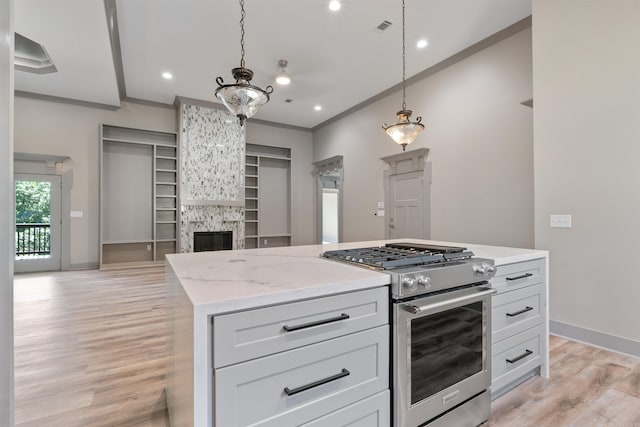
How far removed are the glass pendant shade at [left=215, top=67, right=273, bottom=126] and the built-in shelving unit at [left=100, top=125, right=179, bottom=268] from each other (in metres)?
4.49

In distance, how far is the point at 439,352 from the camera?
146 cm

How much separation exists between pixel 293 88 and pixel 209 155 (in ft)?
7.59

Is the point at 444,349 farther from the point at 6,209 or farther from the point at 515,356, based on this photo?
the point at 6,209

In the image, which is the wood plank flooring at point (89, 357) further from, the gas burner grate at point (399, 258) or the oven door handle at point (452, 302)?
the oven door handle at point (452, 302)

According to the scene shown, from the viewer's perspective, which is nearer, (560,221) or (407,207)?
(560,221)

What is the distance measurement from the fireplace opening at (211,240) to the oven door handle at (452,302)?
19.3 feet

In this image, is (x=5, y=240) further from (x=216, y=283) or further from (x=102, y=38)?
(x=102, y=38)

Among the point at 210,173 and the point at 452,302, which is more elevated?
the point at 210,173

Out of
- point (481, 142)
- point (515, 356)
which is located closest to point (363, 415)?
point (515, 356)

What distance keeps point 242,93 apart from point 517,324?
2.69 m

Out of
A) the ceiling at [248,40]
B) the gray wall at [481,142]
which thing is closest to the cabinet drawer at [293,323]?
the gray wall at [481,142]

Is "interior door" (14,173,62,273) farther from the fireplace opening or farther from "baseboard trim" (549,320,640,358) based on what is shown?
"baseboard trim" (549,320,640,358)

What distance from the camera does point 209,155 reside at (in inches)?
253

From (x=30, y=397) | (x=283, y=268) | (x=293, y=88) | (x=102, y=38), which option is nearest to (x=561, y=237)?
(x=283, y=268)
